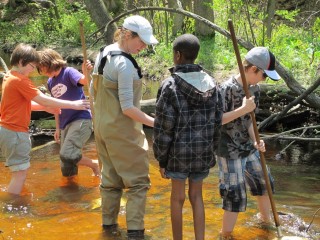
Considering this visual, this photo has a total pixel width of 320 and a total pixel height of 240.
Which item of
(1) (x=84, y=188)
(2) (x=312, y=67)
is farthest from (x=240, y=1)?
(1) (x=84, y=188)

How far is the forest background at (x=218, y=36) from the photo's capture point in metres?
7.90

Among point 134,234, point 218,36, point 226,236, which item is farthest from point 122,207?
point 218,36

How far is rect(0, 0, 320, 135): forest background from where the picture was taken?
7.90m

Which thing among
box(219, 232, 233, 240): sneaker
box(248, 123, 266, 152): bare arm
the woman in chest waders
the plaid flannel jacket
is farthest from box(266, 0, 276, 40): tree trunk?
the plaid flannel jacket

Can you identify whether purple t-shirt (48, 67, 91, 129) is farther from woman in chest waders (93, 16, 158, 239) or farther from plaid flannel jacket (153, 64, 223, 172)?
plaid flannel jacket (153, 64, 223, 172)

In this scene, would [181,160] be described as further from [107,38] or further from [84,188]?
[107,38]

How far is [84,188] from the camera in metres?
6.30

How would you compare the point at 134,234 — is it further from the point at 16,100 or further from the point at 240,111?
the point at 16,100

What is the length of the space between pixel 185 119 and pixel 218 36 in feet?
48.8

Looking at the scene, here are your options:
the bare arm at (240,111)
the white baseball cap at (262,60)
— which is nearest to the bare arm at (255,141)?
the bare arm at (240,111)

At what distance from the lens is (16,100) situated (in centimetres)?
541

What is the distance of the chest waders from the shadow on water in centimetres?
34

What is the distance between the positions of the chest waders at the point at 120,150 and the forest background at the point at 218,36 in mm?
3139

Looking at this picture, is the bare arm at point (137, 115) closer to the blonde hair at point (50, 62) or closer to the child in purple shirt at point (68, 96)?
the child in purple shirt at point (68, 96)
